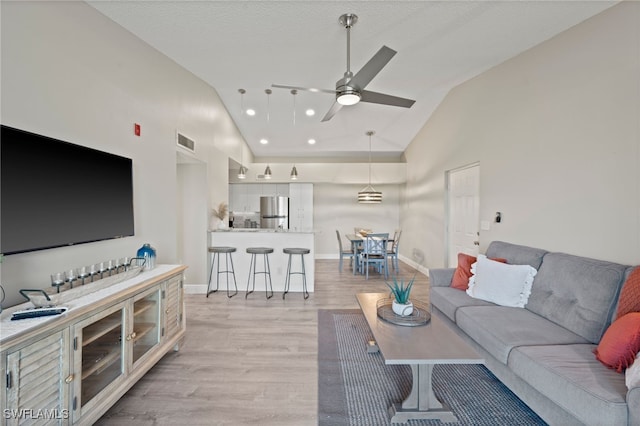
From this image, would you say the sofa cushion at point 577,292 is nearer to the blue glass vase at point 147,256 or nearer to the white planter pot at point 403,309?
the white planter pot at point 403,309

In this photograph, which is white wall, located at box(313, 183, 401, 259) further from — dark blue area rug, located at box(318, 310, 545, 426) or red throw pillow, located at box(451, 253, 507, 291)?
dark blue area rug, located at box(318, 310, 545, 426)

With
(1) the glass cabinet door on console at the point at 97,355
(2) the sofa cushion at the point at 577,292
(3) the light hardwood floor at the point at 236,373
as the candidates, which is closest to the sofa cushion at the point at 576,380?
(2) the sofa cushion at the point at 577,292

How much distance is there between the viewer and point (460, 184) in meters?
4.60

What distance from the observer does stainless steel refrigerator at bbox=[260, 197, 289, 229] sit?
705 centimetres

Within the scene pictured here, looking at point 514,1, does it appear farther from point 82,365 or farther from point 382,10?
point 82,365

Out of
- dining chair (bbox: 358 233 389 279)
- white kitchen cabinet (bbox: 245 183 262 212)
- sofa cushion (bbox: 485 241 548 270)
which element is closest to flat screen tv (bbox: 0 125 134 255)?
sofa cushion (bbox: 485 241 548 270)

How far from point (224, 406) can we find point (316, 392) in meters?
0.67

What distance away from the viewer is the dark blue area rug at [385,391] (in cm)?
182

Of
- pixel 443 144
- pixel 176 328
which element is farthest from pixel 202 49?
pixel 443 144

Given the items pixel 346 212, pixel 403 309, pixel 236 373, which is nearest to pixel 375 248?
pixel 346 212

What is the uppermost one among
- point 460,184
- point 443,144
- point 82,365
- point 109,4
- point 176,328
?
point 109,4

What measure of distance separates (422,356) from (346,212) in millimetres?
6262

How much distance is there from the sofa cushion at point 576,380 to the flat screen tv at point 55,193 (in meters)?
3.16

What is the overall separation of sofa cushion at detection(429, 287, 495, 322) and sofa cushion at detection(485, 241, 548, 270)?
23.3 inches
